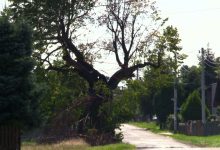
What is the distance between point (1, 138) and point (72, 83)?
22578mm

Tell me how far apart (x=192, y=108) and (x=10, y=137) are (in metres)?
47.9

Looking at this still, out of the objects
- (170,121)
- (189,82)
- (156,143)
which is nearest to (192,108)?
(170,121)

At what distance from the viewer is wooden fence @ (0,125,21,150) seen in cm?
2336

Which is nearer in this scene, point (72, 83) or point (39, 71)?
point (39, 71)

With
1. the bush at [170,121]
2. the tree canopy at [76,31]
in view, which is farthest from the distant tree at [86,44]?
the bush at [170,121]

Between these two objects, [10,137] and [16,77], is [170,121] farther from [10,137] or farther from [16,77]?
[16,77]

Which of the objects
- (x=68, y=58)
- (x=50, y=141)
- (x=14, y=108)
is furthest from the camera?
(x=68, y=58)

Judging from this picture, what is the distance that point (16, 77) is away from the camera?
74.0 feet

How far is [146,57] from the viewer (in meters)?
44.5

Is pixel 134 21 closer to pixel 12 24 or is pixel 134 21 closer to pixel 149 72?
pixel 149 72

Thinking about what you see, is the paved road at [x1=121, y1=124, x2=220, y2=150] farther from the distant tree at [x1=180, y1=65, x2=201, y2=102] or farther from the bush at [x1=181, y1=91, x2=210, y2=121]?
the distant tree at [x1=180, y1=65, x2=201, y2=102]

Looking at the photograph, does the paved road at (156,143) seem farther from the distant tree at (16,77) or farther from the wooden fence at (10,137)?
the distant tree at (16,77)

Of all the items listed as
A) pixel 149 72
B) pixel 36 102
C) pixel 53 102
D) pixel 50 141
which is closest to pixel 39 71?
pixel 53 102

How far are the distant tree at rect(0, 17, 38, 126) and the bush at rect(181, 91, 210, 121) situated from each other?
4636 centimetres
